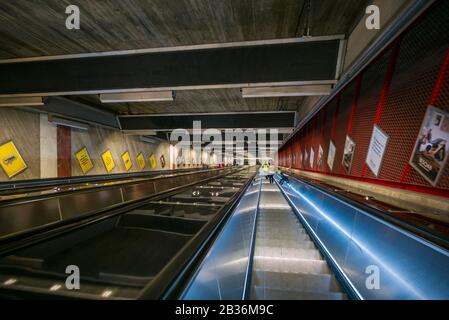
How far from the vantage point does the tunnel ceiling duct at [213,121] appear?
36.0 feet

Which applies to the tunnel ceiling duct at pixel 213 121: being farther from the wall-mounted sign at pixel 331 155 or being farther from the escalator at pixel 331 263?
the escalator at pixel 331 263

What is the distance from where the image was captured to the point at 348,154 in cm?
572

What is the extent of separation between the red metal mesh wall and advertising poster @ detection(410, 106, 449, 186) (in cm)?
9

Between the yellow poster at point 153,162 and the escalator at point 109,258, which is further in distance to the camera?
the yellow poster at point 153,162

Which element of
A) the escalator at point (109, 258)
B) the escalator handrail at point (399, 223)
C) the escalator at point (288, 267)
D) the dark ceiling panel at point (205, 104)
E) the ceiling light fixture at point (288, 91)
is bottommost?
the escalator at point (288, 267)

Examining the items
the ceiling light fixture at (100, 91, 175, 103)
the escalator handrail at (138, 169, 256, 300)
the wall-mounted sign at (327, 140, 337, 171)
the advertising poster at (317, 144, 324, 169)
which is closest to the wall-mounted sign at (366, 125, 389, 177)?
the wall-mounted sign at (327, 140, 337, 171)

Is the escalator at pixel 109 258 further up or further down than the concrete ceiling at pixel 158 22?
further down

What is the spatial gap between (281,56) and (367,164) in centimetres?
308

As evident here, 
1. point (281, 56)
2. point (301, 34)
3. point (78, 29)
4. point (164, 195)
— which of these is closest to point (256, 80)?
point (281, 56)

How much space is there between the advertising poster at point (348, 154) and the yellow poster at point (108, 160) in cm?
1192

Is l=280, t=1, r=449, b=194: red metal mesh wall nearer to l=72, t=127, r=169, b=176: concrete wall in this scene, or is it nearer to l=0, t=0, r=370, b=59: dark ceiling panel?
l=0, t=0, r=370, b=59: dark ceiling panel

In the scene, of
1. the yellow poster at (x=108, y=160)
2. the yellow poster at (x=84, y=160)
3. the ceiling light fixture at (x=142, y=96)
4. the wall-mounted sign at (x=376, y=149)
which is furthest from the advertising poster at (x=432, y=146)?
the yellow poster at (x=108, y=160)

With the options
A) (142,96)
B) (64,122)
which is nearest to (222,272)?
(142,96)
